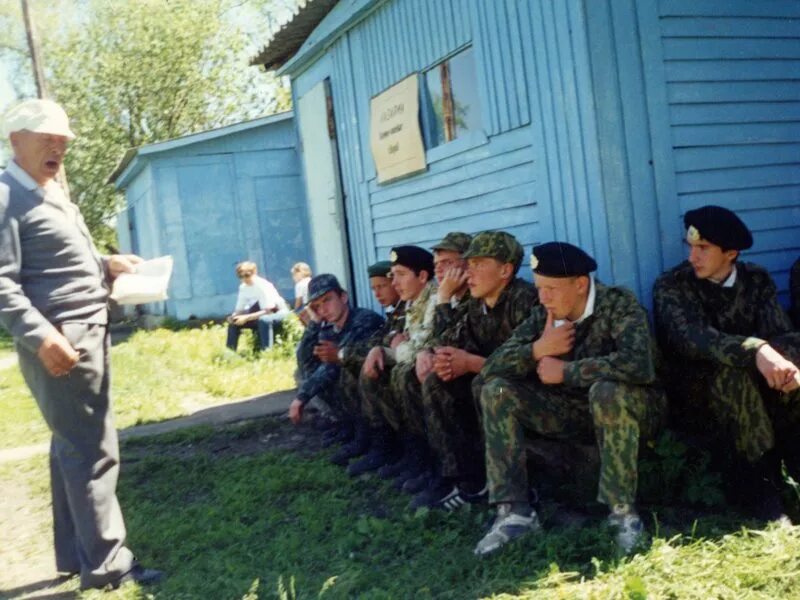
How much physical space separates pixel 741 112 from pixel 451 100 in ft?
6.60

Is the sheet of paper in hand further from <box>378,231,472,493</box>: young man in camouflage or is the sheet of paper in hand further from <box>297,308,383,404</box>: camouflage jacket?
<box>297,308,383,404</box>: camouflage jacket

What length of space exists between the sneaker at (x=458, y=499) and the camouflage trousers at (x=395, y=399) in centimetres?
62

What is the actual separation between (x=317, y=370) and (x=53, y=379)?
9.05 ft

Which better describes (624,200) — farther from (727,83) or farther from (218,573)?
(218,573)

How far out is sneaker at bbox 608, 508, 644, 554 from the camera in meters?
3.67

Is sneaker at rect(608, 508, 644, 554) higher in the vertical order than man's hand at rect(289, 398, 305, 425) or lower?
lower

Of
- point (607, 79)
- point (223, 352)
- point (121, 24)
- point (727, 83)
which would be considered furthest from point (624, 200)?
point (121, 24)

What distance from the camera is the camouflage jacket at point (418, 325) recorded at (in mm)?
5289

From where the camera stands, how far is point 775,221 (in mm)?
5164

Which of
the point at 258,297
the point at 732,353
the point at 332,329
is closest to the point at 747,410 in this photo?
the point at 732,353

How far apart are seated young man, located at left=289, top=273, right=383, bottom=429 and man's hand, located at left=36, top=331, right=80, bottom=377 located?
97.8 inches

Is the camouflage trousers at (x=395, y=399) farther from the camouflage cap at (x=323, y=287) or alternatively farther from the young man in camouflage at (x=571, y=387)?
the young man in camouflage at (x=571, y=387)

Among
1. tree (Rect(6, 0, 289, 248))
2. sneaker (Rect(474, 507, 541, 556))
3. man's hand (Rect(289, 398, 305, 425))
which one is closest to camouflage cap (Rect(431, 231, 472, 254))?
man's hand (Rect(289, 398, 305, 425))

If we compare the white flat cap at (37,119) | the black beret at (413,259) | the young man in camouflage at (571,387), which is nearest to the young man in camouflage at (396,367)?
the black beret at (413,259)
